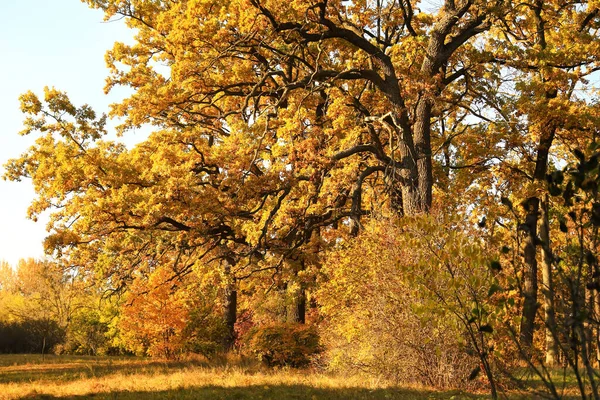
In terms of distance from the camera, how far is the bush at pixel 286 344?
61.2 ft

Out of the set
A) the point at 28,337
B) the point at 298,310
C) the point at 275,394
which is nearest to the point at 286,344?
the point at 298,310

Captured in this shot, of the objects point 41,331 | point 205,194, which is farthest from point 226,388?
point 41,331

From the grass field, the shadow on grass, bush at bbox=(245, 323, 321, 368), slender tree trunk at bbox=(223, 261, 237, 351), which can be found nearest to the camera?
the shadow on grass

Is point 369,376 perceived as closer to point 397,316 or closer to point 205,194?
point 397,316

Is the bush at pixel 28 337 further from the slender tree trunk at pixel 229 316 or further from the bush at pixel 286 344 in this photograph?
the bush at pixel 286 344

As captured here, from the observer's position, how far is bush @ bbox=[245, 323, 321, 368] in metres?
18.6

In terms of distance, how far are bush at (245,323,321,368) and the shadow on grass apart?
5.83 metres

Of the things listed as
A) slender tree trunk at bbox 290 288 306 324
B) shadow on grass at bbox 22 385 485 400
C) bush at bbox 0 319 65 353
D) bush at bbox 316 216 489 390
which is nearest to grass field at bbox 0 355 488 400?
shadow on grass at bbox 22 385 485 400

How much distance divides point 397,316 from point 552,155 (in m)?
13.9

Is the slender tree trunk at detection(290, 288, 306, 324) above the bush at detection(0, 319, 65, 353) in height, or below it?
above

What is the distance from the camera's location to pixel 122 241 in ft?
Result: 65.6

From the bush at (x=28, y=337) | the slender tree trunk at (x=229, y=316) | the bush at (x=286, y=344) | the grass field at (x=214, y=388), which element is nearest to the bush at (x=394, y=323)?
the grass field at (x=214, y=388)

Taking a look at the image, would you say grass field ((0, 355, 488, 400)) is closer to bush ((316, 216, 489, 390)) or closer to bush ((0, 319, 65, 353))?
bush ((316, 216, 489, 390))

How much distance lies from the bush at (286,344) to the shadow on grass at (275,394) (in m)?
5.83
